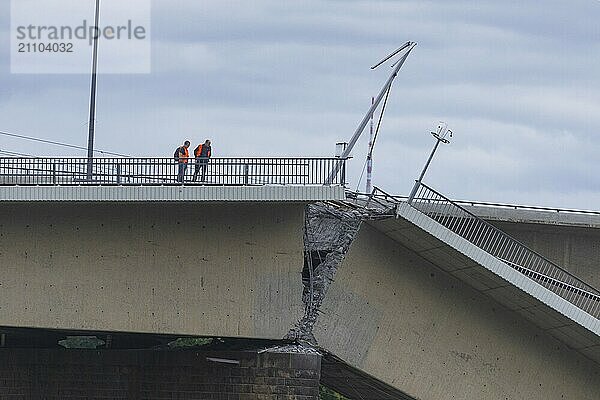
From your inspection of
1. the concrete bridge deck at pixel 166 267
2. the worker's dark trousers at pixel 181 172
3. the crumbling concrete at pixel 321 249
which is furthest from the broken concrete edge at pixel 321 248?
the worker's dark trousers at pixel 181 172

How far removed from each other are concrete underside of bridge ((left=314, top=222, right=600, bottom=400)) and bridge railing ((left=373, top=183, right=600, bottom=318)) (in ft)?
3.80

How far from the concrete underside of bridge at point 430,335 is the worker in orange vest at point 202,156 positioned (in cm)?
383

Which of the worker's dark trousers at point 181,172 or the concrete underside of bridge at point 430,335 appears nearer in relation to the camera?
the worker's dark trousers at point 181,172

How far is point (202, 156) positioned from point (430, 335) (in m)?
6.62

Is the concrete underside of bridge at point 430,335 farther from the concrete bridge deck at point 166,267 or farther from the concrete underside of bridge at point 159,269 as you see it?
the concrete underside of bridge at point 159,269

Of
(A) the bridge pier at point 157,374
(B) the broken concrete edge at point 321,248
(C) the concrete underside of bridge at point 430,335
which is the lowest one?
(A) the bridge pier at point 157,374

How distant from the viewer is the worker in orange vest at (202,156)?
2771 centimetres

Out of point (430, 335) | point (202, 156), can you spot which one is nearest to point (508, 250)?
point (430, 335)

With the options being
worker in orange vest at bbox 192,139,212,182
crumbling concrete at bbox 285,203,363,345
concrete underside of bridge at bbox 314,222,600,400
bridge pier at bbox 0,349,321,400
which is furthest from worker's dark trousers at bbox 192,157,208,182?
bridge pier at bbox 0,349,321,400

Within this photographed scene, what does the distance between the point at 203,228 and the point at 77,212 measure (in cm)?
276

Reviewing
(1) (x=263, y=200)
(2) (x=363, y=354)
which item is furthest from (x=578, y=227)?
(1) (x=263, y=200)

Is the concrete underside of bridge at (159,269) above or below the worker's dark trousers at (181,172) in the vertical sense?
below

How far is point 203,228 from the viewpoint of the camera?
28359mm

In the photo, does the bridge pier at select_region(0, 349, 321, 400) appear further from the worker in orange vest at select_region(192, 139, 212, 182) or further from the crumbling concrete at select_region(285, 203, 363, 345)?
the worker in orange vest at select_region(192, 139, 212, 182)
